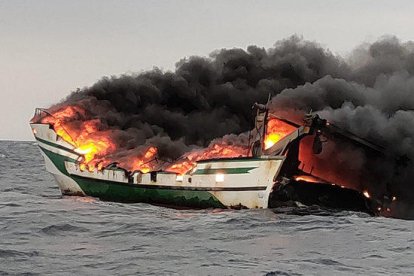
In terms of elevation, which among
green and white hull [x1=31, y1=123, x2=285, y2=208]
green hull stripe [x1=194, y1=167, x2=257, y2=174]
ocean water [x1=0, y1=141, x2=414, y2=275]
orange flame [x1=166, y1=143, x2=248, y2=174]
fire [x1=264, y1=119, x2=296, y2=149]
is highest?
fire [x1=264, y1=119, x2=296, y2=149]

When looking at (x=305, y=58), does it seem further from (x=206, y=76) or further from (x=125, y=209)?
(x=125, y=209)

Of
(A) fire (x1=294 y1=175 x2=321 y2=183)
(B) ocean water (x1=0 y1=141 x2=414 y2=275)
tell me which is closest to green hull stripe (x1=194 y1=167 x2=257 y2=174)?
(B) ocean water (x1=0 y1=141 x2=414 y2=275)

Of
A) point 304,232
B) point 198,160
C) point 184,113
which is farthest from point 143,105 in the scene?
point 304,232

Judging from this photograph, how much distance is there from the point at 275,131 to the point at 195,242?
14.0 metres

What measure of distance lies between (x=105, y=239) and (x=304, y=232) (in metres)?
8.60

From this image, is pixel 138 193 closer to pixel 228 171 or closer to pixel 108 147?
pixel 228 171

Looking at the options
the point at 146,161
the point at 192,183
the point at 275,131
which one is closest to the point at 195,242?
the point at 192,183

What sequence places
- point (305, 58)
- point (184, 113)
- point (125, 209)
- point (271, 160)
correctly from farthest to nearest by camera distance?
point (184, 113) → point (305, 58) → point (125, 209) → point (271, 160)

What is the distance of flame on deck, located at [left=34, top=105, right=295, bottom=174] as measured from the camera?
35938 millimetres

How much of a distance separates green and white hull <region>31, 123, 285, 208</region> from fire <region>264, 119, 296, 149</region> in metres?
3.57

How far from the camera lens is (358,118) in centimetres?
3469

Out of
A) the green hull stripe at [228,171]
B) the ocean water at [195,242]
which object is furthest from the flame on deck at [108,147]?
the ocean water at [195,242]

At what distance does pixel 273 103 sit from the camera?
3984 centimetres

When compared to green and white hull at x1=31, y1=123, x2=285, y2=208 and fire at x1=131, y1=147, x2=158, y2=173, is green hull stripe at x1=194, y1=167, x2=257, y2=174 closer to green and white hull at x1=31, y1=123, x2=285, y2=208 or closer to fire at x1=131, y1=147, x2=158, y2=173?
green and white hull at x1=31, y1=123, x2=285, y2=208
